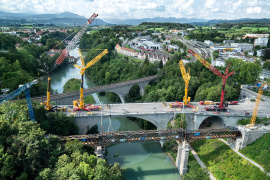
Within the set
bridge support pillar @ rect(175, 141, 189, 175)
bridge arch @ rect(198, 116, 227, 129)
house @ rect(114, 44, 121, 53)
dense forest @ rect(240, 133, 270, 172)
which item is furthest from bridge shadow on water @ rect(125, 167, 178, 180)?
house @ rect(114, 44, 121, 53)

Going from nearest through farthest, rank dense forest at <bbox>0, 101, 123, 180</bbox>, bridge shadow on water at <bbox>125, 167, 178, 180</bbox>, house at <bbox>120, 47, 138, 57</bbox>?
dense forest at <bbox>0, 101, 123, 180</bbox> < bridge shadow on water at <bbox>125, 167, 178, 180</bbox> < house at <bbox>120, 47, 138, 57</bbox>

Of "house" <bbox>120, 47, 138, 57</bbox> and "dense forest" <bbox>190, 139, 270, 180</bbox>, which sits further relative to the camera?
"house" <bbox>120, 47, 138, 57</bbox>

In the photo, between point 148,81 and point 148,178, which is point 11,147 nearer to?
point 148,178

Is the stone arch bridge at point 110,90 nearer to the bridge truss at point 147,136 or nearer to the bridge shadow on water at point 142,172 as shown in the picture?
Result: the bridge truss at point 147,136

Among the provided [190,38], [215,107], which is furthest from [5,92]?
[190,38]

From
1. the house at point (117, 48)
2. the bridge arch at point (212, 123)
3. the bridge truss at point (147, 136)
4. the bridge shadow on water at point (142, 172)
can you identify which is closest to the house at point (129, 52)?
the house at point (117, 48)

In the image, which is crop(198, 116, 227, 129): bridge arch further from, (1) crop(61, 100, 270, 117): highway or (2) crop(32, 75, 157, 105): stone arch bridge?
(2) crop(32, 75, 157, 105): stone arch bridge

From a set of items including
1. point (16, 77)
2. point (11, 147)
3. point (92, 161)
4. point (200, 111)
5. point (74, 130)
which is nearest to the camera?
point (11, 147)
